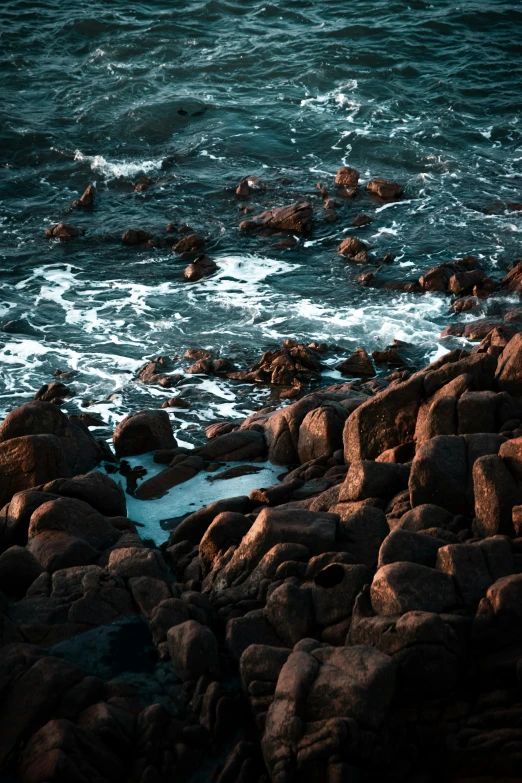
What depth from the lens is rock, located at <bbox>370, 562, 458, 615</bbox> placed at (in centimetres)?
834

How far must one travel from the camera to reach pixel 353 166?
95.9 ft

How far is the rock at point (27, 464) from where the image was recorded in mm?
12664

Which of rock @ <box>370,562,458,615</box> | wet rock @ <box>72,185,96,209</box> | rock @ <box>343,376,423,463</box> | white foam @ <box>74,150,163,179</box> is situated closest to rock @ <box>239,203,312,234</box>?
wet rock @ <box>72,185,96,209</box>

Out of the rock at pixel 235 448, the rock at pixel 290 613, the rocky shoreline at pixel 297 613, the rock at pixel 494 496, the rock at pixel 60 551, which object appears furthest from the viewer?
the rock at pixel 235 448

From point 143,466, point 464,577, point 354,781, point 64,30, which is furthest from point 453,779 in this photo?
point 64,30

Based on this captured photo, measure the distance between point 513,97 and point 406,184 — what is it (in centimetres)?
918

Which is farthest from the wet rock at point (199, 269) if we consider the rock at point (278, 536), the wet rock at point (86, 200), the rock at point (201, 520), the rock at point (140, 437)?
the rock at point (278, 536)

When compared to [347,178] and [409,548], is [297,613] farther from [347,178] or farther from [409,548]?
[347,178]

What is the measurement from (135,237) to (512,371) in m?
15.2

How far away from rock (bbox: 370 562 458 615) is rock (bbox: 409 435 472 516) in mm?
1546

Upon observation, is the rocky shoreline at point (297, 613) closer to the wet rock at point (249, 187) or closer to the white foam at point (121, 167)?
the wet rock at point (249, 187)

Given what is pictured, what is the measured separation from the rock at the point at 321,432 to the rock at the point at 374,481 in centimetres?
223

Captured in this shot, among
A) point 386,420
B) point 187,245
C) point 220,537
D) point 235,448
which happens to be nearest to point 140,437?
point 235,448

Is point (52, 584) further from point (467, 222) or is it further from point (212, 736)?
point (467, 222)
